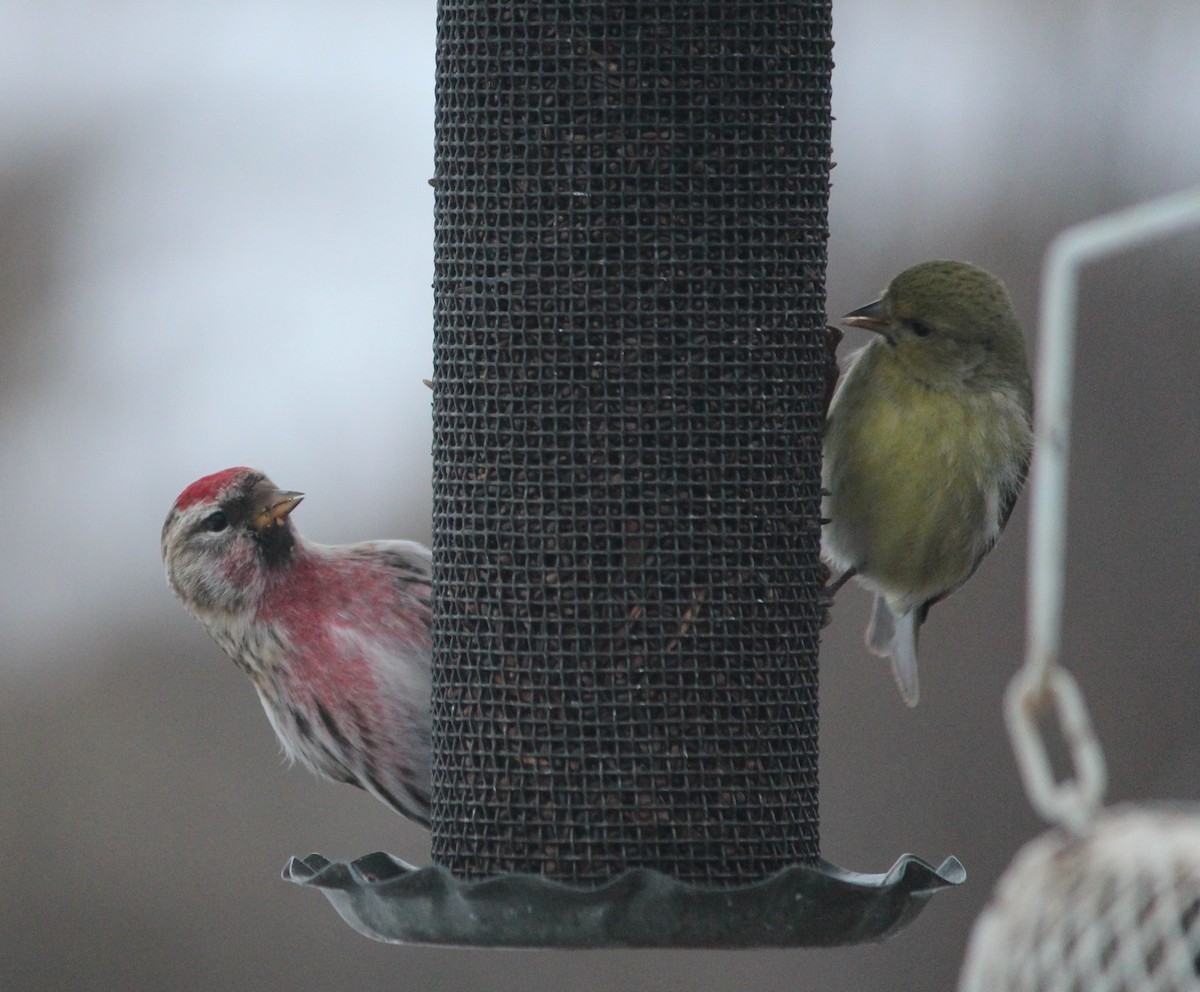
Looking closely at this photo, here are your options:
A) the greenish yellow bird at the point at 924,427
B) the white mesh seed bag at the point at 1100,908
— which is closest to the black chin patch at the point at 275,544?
the greenish yellow bird at the point at 924,427

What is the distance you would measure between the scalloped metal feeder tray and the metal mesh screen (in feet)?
0.84

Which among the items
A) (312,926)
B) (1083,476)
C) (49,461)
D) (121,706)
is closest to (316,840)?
(312,926)

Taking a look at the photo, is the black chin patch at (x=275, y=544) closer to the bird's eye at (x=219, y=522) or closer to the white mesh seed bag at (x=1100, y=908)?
the bird's eye at (x=219, y=522)

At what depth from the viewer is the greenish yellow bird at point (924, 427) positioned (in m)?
5.01

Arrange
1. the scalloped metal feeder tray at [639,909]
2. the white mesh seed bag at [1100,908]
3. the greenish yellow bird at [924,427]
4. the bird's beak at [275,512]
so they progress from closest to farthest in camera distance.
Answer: the white mesh seed bag at [1100,908], the scalloped metal feeder tray at [639,909], the greenish yellow bird at [924,427], the bird's beak at [275,512]

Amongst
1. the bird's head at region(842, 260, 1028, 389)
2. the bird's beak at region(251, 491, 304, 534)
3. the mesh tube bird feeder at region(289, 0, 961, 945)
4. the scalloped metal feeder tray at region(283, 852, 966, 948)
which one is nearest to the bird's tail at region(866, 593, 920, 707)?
the bird's head at region(842, 260, 1028, 389)

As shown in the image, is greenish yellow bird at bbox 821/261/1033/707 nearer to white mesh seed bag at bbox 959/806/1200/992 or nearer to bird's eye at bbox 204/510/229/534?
white mesh seed bag at bbox 959/806/1200/992

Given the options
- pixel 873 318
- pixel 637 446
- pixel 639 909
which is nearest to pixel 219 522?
pixel 637 446

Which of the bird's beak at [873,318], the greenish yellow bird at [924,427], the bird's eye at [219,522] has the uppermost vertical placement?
the bird's beak at [873,318]

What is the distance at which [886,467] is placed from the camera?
502 centimetres

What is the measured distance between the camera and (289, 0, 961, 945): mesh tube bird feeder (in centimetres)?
439

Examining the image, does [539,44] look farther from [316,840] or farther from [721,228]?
[316,840]

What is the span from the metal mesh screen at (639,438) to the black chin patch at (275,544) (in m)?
1.24

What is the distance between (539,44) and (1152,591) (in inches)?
289
